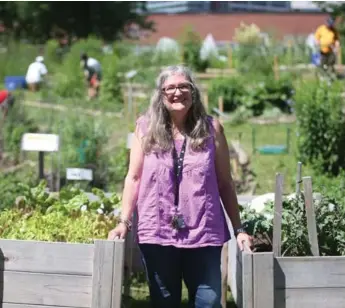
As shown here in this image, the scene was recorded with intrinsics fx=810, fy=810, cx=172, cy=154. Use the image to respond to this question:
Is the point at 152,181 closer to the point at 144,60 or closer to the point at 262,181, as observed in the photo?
the point at 262,181

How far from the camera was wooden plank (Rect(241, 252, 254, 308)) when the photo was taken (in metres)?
3.56

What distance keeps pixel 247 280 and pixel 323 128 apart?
5.81 meters

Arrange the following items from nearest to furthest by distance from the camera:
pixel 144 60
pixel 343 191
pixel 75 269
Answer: pixel 75 269
pixel 343 191
pixel 144 60

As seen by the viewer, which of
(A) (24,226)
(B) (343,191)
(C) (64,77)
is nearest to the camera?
(A) (24,226)

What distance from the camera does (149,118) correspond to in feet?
12.0

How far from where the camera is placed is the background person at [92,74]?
61.3 ft

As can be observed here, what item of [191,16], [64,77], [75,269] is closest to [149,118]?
[75,269]

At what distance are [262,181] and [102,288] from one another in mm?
5971

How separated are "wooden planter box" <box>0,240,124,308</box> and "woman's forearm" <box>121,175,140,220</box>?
135 mm

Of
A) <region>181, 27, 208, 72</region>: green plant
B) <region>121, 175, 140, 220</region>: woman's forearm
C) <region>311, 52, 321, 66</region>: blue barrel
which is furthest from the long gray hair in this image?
<region>181, 27, 208, 72</region>: green plant

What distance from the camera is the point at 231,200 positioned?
145 inches

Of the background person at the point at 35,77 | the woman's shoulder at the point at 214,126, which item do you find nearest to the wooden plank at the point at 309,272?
the woman's shoulder at the point at 214,126

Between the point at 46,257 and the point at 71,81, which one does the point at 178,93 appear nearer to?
the point at 46,257

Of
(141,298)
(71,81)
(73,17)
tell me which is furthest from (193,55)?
(141,298)
